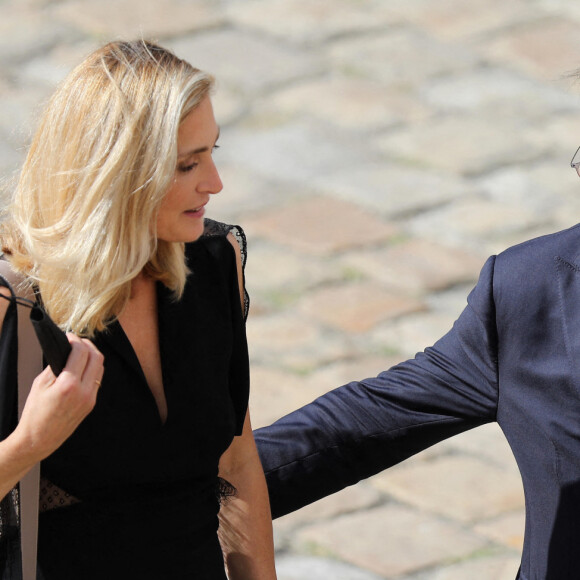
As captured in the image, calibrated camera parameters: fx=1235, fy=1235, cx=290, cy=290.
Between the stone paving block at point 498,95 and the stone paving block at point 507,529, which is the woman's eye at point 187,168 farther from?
the stone paving block at point 498,95

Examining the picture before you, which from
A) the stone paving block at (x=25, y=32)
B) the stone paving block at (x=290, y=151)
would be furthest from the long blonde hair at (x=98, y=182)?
the stone paving block at (x=25, y=32)

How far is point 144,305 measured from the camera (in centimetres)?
240

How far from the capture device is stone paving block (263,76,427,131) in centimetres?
612

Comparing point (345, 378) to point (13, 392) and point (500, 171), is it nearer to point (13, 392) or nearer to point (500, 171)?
point (500, 171)

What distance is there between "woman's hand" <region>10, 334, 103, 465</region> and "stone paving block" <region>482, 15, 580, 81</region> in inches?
194

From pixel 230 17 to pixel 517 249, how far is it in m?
4.88

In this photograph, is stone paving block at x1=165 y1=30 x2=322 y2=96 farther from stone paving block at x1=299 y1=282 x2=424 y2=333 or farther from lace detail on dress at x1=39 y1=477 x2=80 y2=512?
lace detail on dress at x1=39 y1=477 x2=80 y2=512

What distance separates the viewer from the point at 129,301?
2361 mm

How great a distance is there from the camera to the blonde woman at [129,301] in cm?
222

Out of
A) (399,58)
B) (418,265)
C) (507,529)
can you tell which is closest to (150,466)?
(507,529)

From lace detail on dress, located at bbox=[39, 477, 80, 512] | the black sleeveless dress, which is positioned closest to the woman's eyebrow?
the black sleeveless dress

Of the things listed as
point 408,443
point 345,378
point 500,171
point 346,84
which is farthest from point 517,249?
point 346,84

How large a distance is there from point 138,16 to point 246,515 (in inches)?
187

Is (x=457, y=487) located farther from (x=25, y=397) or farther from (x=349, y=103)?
(x=349, y=103)
